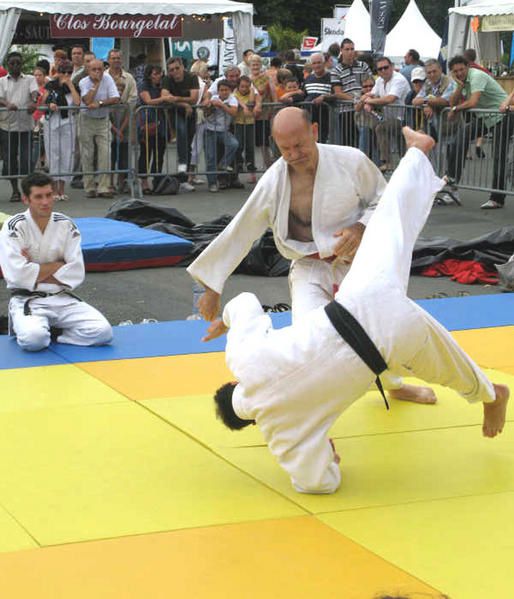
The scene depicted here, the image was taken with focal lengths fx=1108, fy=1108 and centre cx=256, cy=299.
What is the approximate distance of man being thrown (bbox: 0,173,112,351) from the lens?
6.55m

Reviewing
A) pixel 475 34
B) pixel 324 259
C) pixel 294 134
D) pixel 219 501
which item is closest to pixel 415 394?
pixel 324 259

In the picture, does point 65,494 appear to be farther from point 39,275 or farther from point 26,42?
point 26,42

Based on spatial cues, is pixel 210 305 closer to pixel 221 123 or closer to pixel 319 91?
pixel 221 123

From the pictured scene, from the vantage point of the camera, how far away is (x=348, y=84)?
15.0m

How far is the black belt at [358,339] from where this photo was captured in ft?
13.0

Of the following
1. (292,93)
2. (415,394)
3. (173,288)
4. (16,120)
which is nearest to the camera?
(415,394)

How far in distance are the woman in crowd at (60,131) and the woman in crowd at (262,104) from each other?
232 cm

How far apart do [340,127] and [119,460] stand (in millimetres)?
10198

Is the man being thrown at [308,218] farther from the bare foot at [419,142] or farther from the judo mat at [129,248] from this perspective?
the judo mat at [129,248]

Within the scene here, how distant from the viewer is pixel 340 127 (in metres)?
14.2

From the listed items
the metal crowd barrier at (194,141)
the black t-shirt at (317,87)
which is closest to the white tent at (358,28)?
A: the black t-shirt at (317,87)

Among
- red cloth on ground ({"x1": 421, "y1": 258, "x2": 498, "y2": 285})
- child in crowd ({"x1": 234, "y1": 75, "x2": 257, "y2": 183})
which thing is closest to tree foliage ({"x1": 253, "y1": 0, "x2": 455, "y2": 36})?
child in crowd ({"x1": 234, "y1": 75, "x2": 257, "y2": 183})

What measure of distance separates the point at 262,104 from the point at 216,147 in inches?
33.1

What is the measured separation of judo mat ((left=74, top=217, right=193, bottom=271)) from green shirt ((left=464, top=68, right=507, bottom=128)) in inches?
170
